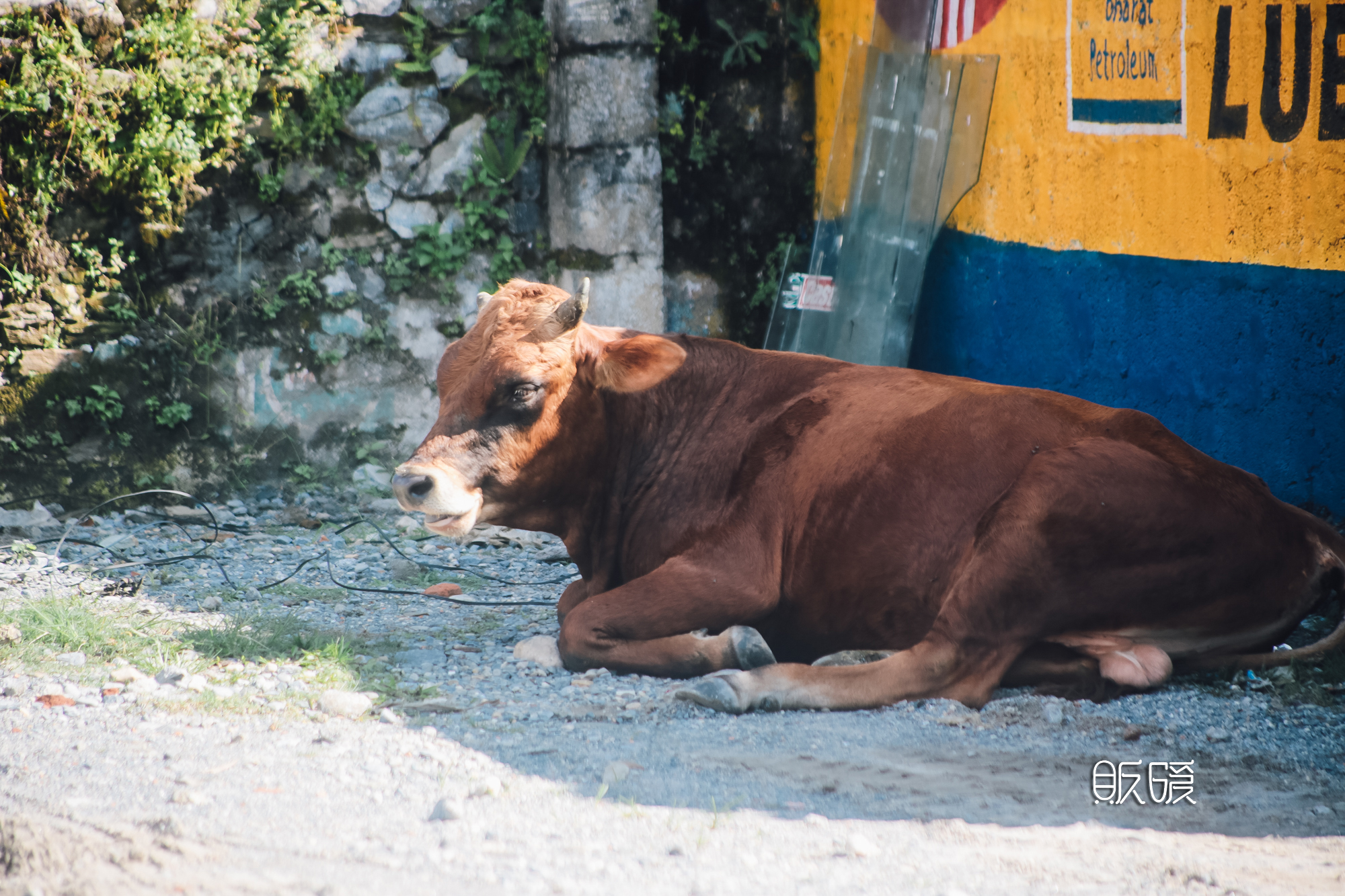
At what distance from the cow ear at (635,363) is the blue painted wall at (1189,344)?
2.03 m

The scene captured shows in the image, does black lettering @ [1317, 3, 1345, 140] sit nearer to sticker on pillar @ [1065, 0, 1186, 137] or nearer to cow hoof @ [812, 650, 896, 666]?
sticker on pillar @ [1065, 0, 1186, 137]

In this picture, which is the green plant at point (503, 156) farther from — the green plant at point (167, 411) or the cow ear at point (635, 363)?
the cow ear at point (635, 363)

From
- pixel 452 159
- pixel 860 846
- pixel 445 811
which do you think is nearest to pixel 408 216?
pixel 452 159

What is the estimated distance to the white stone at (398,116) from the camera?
6414 millimetres

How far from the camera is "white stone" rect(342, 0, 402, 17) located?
636cm

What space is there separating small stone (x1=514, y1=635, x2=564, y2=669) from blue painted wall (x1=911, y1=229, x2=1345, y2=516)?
2.64 metres

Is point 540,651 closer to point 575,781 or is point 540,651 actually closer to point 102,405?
point 575,781

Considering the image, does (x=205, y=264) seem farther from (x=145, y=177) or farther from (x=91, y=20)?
(x=91, y=20)

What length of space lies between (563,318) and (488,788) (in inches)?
68.5

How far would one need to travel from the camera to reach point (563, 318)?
386cm

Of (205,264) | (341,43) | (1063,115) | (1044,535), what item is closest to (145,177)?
(205,264)

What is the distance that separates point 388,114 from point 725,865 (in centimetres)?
527

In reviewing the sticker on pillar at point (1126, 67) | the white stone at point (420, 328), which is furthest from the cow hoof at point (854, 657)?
the white stone at point (420, 328)

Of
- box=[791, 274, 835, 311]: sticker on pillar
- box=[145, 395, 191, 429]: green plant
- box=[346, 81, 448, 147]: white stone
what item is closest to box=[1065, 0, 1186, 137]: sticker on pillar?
box=[791, 274, 835, 311]: sticker on pillar
